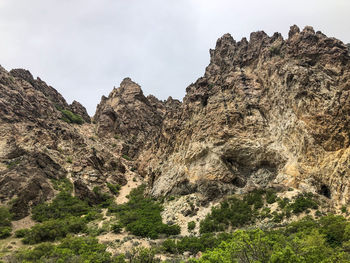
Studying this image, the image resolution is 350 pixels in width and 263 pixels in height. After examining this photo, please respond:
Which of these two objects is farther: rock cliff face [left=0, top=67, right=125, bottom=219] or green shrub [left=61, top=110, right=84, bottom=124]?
green shrub [left=61, top=110, right=84, bottom=124]

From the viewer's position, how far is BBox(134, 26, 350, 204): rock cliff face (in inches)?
1178

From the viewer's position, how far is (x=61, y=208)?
39.0 m

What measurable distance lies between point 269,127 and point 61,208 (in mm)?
36491

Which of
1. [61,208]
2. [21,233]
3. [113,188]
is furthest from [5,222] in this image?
[113,188]

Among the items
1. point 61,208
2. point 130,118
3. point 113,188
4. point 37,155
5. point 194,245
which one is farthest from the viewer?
point 130,118

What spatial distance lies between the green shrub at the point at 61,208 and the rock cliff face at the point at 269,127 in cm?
1379

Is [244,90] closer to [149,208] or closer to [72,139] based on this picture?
[149,208]

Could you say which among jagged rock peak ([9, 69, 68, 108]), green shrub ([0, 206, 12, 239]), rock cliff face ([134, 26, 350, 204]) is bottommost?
green shrub ([0, 206, 12, 239])

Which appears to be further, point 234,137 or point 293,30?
point 293,30

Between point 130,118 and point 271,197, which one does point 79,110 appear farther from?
point 271,197

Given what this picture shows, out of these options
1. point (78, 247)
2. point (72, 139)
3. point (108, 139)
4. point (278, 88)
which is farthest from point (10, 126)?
point (278, 88)

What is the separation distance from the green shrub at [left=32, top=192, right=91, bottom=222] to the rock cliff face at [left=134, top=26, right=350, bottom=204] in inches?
543

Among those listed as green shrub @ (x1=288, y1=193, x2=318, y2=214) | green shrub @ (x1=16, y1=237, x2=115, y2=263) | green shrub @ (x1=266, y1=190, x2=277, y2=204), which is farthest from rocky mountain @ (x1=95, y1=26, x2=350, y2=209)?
green shrub @ (x1=16, y1=237, x2=115, y2=263)

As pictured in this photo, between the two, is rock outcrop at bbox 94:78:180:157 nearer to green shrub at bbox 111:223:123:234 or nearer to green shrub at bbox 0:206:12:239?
green shrub at bbox 111:223:123:234
